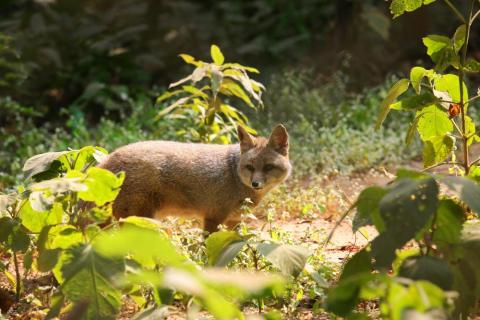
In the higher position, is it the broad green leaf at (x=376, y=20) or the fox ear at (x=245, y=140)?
the fox ear at (x=245, y=140)

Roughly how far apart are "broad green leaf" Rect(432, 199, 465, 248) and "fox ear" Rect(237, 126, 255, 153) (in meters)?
3.48

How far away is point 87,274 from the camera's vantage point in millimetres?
2990

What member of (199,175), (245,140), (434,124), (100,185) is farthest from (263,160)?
(100,185)

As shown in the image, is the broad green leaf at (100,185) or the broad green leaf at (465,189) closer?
the broad green leaf at (465,189)

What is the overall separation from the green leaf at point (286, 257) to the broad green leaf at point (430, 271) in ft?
1.73

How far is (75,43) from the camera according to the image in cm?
1212

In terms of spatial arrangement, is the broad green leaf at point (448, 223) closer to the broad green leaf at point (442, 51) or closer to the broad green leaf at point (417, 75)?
the broad green leaf at point (442, 51)

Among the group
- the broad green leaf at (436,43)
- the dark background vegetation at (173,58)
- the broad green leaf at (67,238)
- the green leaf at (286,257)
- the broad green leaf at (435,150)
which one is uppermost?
the broad green leaf at (436,43)

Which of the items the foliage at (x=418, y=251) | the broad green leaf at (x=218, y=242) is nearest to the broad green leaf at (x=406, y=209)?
the foliage at (x=418, y=251)

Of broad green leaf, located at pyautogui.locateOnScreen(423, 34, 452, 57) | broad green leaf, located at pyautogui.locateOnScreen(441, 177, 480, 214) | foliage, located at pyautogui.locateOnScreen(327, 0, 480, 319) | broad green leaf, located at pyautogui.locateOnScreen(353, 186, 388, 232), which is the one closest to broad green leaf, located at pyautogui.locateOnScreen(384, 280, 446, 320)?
foliage, located at pyautogui.locateOnScreen(327, 0, 480, 319)

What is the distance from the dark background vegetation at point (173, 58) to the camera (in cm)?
998

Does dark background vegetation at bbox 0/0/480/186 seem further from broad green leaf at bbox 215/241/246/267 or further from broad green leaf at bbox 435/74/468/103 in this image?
broad green leaf at bbox 215/241/246/267

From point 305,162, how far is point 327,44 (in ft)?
16.2

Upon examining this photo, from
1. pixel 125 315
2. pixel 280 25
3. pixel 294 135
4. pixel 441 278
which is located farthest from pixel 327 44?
pixel 441 278
